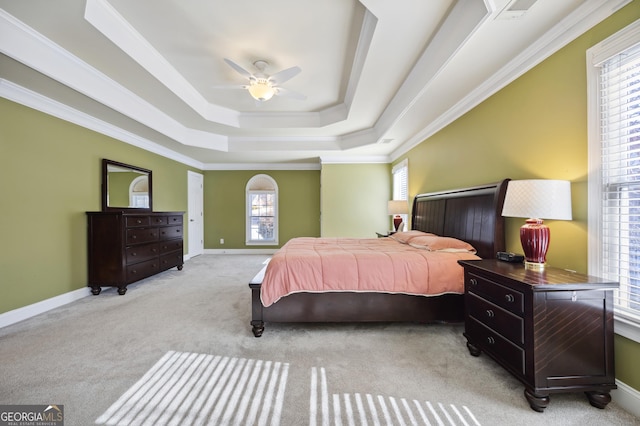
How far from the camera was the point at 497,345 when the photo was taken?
5.73ft

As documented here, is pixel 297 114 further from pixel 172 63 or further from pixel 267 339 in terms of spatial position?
pixel 267 339

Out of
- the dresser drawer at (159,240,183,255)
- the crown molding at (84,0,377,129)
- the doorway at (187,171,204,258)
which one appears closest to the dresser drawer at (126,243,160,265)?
the dresser drawer at (159,240,183,255)

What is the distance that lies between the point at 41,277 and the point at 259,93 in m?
3.31

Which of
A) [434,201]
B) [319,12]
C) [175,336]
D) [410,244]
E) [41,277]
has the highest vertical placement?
[319,12]

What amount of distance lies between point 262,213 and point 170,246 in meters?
2.73

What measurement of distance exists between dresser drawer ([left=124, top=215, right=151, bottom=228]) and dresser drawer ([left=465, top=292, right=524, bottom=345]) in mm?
4321

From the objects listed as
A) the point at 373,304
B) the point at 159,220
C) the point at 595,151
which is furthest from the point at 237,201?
the point at 595,151

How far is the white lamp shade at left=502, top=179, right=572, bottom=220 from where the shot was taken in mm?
1667

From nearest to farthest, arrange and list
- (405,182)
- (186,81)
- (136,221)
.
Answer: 1. (186,81)
2. (136,221)
3. (405,182)

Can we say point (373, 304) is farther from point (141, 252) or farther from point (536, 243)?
point (141, 252)

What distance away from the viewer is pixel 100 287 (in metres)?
3.61

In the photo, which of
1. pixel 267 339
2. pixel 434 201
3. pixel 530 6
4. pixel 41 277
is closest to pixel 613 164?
pixel 530 6

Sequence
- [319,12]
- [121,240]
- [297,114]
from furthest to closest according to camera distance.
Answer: [297,114] → [121,240] → [319,12]

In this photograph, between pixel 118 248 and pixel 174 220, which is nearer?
pixel 118 248
